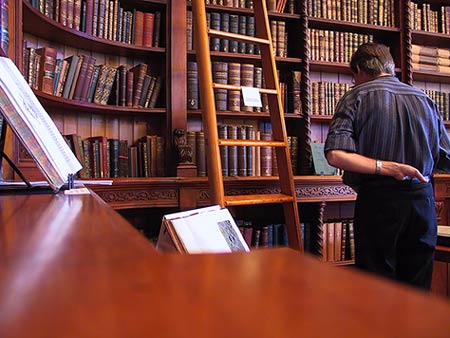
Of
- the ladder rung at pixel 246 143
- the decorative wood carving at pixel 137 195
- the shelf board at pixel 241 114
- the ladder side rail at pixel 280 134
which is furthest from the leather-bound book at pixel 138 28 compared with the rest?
the ladder rung at pixel 246 143

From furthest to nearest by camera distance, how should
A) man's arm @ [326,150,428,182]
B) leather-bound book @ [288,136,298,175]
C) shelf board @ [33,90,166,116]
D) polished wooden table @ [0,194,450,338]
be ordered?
leather-bound book @ [288,136,298,175] → shelf board @ [33,90,166,116] → man's arm @ [326,150,428,182] → polished wooden table @ [0,194,450,338]

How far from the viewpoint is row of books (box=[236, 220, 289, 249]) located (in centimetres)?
207

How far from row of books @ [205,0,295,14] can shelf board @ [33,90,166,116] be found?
2.36 ft

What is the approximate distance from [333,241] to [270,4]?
143cm

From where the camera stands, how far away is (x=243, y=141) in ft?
4.92

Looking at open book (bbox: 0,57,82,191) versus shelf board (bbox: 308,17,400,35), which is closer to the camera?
open book (bbox: 0,57,82,191)

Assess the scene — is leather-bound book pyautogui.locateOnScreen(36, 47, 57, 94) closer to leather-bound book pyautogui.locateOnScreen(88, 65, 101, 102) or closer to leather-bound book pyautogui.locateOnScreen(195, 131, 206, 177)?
leather-bound book pyautogui.locateOnScreen(88, 65, 101, 102)

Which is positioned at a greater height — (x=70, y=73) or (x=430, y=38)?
(x=430, y=38)

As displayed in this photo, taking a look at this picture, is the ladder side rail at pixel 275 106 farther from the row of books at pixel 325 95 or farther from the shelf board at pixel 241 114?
the row of books at pixel 325 95

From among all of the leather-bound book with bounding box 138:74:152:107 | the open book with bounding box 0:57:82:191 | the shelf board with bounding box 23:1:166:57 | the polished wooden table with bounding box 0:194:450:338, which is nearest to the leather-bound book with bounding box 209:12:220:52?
the shelf board with bounding box 23:1:166:57

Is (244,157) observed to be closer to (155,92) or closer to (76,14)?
(155,92)

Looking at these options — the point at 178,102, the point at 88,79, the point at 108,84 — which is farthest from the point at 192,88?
the point at 88,79

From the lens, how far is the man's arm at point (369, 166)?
1.29 metres

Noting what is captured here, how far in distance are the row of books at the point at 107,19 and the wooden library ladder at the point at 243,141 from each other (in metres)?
0.59
